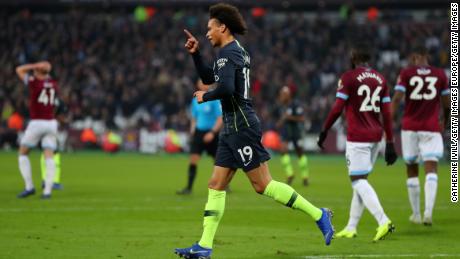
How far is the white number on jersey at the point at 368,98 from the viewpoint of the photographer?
1137 centimetres

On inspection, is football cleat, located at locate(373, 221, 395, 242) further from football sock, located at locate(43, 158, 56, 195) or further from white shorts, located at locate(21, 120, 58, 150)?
white shorts, located at locate(21, 120, 58, 150)

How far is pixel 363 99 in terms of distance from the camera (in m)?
11.4

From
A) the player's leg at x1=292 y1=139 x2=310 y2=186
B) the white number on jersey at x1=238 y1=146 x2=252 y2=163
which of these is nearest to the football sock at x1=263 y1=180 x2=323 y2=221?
the white number on jersey at x1=238 y1=146 x2=252 y2=163

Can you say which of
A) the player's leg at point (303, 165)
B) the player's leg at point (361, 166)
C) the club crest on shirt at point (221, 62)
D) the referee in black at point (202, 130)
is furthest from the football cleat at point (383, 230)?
the player's leg at point (303, 165)

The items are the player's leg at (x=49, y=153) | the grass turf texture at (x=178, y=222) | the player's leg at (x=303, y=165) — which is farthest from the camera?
the player's leg at (x=303, y=165)

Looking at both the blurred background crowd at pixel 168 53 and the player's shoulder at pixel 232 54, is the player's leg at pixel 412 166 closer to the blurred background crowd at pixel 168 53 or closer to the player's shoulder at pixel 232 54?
the player's shoulder at pixel 232 54

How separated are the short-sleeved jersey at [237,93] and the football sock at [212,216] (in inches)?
29.3

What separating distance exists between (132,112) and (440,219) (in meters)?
27.6

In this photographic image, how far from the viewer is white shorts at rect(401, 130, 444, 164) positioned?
1298cm

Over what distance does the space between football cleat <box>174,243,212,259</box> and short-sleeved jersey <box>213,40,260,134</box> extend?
1.35 m

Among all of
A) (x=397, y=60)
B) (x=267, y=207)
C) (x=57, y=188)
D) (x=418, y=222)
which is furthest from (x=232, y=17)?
(x=397, y=60)

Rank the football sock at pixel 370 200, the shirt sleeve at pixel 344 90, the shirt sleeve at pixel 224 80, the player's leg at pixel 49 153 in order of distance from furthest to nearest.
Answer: the player's leg at pixel 49 153 < the shirt sleeve at pixel 344 90 < the football sock at pixel 370 200 < the shirt sleeve at pixel 224 80

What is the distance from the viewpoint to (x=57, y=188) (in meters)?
19.4

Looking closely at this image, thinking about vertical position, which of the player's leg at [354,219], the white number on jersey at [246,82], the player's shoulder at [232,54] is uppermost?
the player's shoulder at [232,54]
